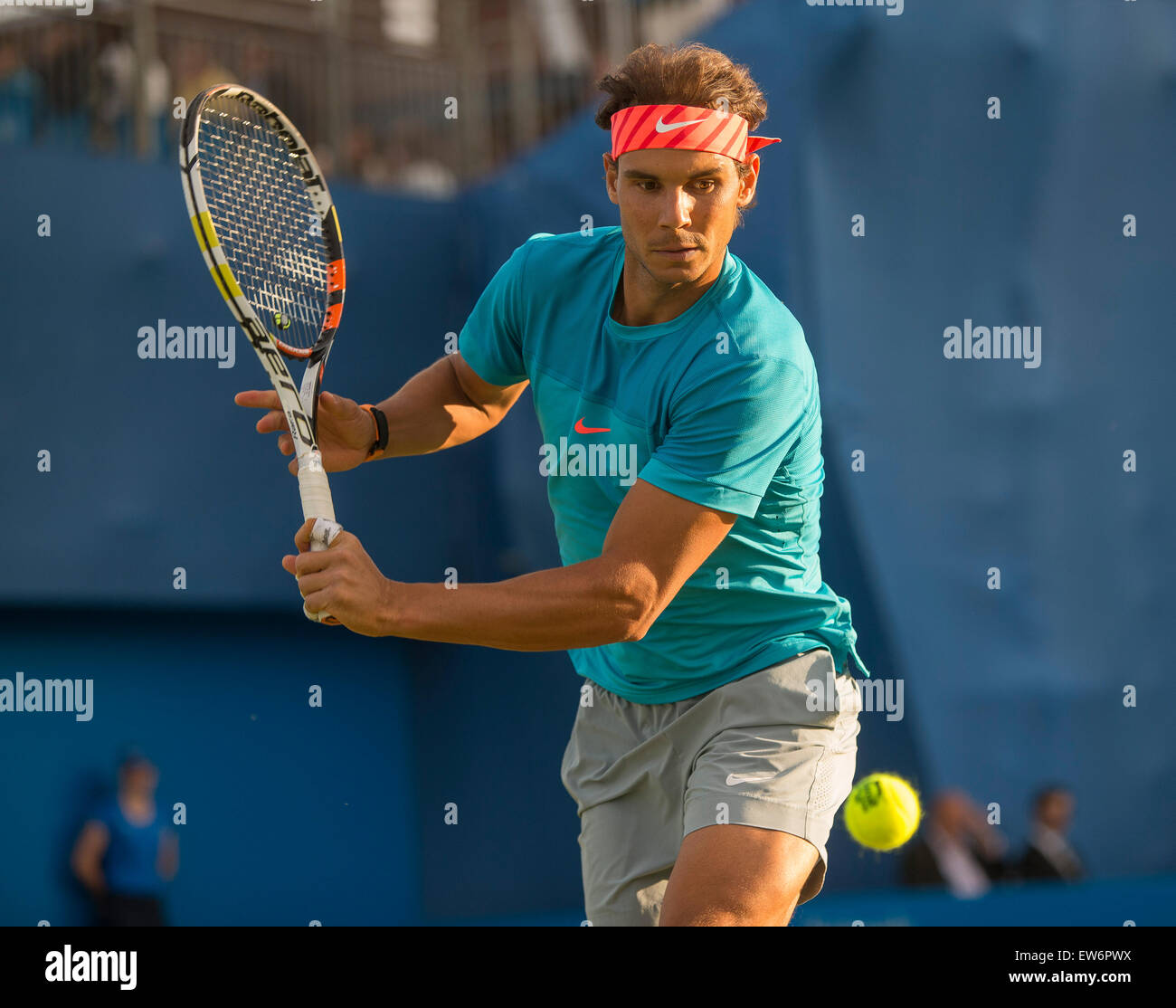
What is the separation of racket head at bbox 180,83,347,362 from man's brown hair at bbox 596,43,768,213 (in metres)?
0.82

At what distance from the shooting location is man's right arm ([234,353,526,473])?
354 centimetres

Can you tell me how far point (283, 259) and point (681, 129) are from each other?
4.17ft

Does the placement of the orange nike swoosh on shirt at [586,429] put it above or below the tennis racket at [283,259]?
below

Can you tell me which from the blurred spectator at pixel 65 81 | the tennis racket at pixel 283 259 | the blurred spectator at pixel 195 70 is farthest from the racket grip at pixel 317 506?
the blurred spectator at pixel 195 70

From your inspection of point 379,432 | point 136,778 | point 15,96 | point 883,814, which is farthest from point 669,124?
point 15,96

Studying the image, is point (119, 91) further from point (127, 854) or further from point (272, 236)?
point (272, 236)

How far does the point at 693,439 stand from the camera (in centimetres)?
313

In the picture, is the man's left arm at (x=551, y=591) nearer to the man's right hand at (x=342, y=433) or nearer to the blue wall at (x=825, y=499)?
the man's right hand at (x=342, y=433)

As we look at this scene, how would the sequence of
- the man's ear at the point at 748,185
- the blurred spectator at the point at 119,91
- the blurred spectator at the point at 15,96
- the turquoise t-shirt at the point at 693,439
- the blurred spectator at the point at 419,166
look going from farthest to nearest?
the blurred spectator at the point at 419,166
the blurred spectator at the point at 119,91
the blurred spectator at the point at 15,96
the man's ear at the point at 748,185
the turquoise t-shirt at the point at 693,439

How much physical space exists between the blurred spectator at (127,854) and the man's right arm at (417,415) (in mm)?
5032

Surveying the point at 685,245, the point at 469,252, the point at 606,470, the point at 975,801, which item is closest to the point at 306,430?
the point at 606,470

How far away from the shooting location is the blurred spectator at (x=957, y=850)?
7.65 m

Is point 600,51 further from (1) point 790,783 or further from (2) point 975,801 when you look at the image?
(1) point 790,783

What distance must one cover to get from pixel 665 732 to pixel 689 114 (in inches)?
54.7
